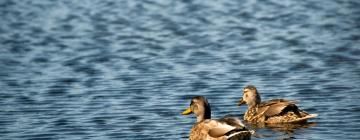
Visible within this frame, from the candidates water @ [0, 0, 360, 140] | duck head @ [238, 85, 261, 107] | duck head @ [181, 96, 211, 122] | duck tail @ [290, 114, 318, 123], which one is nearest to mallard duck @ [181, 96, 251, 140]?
duck head @ [181, 96, 211, 122]

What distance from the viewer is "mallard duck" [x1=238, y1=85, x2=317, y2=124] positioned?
55.6 feet

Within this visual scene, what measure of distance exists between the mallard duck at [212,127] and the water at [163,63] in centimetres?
42

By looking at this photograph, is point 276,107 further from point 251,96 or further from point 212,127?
point 212,127

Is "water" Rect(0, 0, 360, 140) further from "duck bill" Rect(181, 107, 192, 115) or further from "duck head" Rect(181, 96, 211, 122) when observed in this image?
"duck head" Rect(181, 96, 211, 122)

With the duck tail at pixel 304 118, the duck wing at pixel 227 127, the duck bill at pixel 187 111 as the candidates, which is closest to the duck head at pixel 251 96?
the duck tail at pixel 304 118

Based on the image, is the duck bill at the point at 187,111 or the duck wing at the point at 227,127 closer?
the duck wing at the point at 227,127

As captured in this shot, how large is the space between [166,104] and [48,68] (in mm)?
5469

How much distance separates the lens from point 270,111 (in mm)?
17422

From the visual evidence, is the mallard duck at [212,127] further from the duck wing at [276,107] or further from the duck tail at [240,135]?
the duck wing at [276,107]

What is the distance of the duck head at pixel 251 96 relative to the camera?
Result: 59.7 ft

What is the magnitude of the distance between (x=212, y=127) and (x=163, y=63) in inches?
314

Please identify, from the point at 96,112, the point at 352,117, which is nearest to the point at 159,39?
the point at 96,112

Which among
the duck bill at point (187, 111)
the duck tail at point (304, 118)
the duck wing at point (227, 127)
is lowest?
the duck tail at point (304, 118)

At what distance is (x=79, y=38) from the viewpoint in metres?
28.1
